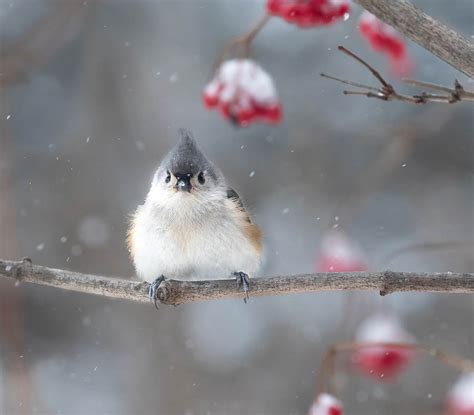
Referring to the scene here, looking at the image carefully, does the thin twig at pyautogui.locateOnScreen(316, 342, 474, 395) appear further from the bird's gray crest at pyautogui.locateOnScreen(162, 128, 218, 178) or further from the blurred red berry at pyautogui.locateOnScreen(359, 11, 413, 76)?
the blurred red berry at pyautogui.locateOnScreen(359, 11, 413, 76)

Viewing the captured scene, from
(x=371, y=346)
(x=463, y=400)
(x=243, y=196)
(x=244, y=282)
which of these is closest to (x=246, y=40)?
(x=244, y=282)

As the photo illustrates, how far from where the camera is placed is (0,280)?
185 inches

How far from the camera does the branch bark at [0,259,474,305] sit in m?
1.77

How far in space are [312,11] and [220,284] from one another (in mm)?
750

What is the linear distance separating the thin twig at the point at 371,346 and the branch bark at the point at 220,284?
0.62ft

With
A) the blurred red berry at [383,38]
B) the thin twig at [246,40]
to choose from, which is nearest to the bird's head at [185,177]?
the thin twig at [246,40]

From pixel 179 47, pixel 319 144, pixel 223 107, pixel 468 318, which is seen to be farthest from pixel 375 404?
pixel 223 107

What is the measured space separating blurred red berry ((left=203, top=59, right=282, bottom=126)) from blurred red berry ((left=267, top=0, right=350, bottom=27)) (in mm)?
344

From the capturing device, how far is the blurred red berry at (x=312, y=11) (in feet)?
6.70

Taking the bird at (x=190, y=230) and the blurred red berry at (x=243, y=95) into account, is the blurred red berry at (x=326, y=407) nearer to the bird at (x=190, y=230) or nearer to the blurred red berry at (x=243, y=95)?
the bird at (x=190, y=230)

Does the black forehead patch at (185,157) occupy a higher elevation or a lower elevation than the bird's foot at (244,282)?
higher

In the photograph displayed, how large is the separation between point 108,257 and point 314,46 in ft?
6.77

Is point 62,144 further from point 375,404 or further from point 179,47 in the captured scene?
point 375,404

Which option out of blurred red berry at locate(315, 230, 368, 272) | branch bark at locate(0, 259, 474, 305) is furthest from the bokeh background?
branch bark at locate(0, 259, 474, 305)
